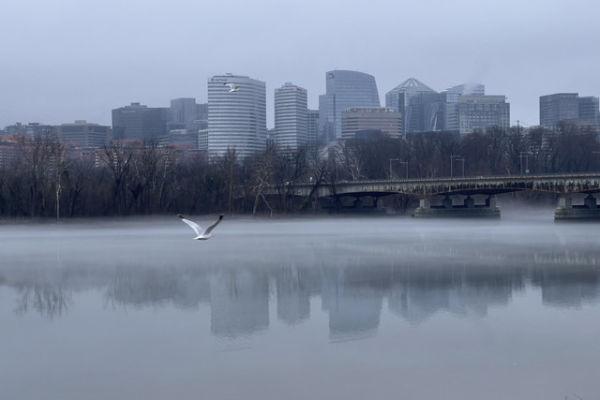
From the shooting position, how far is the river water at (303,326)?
16.2 meters

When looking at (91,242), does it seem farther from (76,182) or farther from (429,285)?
(76,182)

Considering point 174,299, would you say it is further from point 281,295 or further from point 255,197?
point 255,197

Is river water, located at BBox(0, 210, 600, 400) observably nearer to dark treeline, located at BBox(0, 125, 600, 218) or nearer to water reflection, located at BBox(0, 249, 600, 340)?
water reflection, located at BBox(0, 249, 600, 340)

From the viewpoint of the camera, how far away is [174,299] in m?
27.0

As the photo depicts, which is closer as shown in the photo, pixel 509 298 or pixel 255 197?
pixel 509 298

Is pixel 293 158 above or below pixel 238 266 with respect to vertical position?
above

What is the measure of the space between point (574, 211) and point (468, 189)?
13.0m

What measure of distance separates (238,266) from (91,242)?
2123 cm

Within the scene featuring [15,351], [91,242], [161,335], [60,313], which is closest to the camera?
[15,351]

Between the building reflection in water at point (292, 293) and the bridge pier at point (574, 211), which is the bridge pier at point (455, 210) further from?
the building reflection in water at point (292, 293)

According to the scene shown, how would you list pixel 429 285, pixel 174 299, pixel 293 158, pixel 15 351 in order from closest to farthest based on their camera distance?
1. pixel 15 351
2. pixel 174 299
3. pixel 429 285
4. pixel 293 158

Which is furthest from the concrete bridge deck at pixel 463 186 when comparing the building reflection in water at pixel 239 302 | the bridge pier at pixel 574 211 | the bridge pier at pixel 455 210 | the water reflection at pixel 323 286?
the building reflection in water at pixel 239 302

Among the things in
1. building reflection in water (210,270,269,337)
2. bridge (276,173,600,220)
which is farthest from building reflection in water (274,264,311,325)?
bridge (276,173,600,220)

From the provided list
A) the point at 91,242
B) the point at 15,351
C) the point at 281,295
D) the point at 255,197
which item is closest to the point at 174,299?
the point at 281,295
